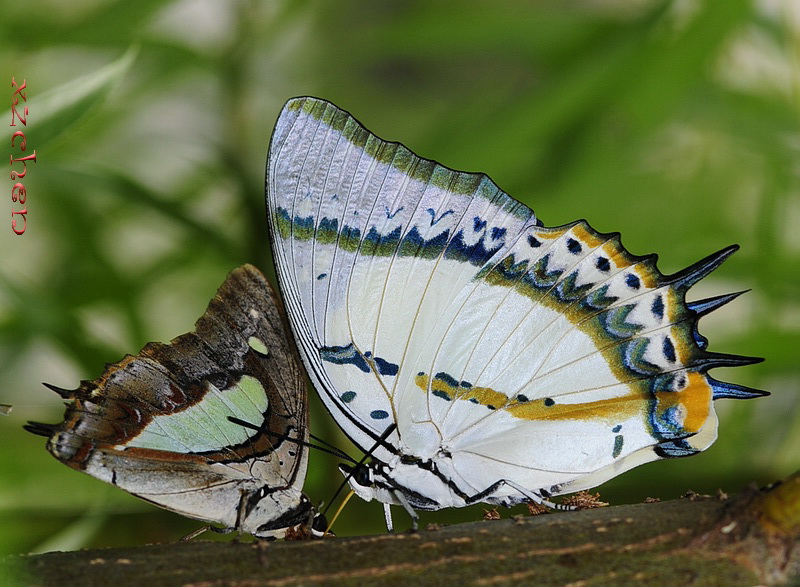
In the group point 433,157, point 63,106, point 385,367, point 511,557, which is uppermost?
point 433,157

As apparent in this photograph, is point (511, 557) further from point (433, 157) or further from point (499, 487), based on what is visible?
point (433, 157)

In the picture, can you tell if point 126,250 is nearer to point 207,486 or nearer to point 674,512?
point 207,486

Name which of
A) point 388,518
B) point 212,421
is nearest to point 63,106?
point 212,421

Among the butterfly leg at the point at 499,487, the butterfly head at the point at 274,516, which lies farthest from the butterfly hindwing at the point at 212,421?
the butterfly leg at the point at 499,487

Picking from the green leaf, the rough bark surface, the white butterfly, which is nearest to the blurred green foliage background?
the green leaf

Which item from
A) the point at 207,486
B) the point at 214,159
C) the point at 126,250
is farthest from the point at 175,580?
the point at 126,250

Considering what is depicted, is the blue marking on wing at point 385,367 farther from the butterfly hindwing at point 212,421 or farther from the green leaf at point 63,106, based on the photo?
the green leaf at point 63,106
